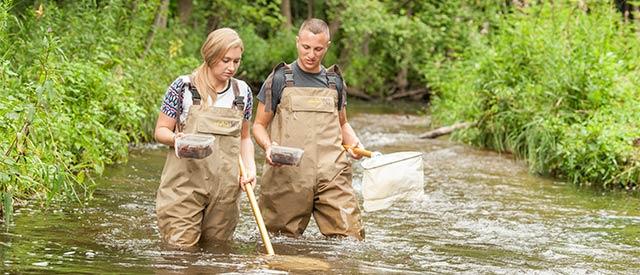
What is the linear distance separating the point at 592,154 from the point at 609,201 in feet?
3.55

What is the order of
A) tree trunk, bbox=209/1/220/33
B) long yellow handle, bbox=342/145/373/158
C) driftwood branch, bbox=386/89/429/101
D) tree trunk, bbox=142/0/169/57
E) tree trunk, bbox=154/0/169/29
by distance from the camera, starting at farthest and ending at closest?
driftwood branch, bbox=386/89/429/101 < tree trunk, bbox=209/1/220/33 < tree trunk, bbox=154/0/169/29 < tree trunk, bbox=142/0/169/57 < long yellow handle, bbox=342/145/373/158

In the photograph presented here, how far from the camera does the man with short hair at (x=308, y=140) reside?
662 cm

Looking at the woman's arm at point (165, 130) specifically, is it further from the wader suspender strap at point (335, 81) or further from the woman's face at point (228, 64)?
the wader suspender strap at point (335, 81)

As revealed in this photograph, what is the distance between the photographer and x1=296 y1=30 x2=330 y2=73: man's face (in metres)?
6.45

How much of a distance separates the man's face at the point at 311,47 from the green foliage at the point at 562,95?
517cm

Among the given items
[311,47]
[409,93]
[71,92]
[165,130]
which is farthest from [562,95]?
[409,93]

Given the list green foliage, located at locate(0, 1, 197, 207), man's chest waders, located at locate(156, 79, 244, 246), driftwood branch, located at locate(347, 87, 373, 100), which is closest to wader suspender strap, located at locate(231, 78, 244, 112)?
man's chest waders, located at locate(156, 79, 244, 246)

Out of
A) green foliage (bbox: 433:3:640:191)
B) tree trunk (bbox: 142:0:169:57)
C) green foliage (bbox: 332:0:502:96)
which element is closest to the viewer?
green foliage (bbox: 433:3:640:191)

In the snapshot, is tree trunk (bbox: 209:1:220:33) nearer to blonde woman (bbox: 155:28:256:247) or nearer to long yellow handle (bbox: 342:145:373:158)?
long yellow handle (bbox: 342:145:373:158)

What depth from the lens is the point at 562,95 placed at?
42.1ft

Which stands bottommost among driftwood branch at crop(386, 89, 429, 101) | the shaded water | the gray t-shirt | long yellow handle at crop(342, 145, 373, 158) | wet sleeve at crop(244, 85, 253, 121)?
driftwood branch at crop(386, 89, 429, 101)

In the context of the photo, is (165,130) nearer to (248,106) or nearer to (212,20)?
(248,106)

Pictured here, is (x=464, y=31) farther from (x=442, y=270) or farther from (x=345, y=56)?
(x=442, y=270)

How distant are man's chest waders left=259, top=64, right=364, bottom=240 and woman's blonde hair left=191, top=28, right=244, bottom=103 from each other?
0.70m
